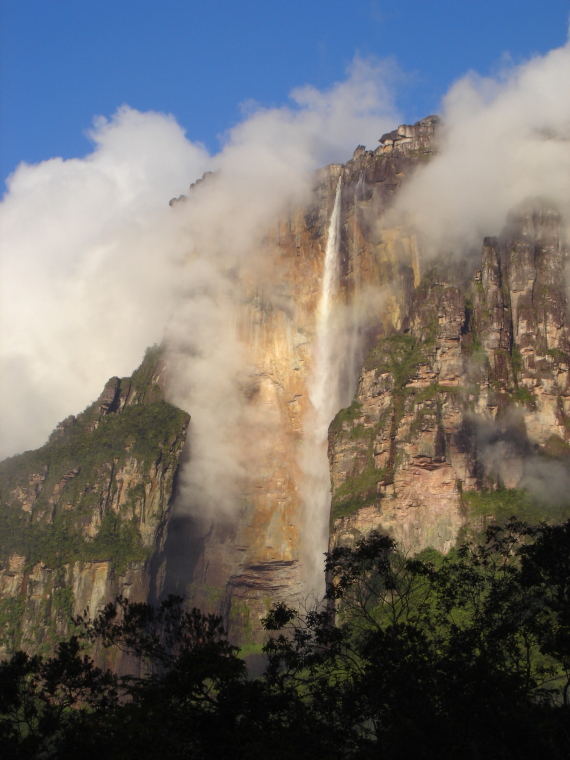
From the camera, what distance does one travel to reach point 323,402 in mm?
81438

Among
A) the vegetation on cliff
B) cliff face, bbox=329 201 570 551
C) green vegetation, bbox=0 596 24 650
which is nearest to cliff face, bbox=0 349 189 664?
green vegetation, bbox=0 596 24 650

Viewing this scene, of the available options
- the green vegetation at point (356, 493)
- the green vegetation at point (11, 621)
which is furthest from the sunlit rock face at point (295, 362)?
the green vegetation at point (11, 621)

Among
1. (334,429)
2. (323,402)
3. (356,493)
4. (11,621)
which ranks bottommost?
(11,621)

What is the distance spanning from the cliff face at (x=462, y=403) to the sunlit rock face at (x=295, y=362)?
5.88m

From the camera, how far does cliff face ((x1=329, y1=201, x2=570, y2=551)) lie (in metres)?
62.9

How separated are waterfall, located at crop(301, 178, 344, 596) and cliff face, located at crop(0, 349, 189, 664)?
42.8ft

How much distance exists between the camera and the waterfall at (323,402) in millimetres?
77188

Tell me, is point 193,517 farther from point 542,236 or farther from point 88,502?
point 542,236

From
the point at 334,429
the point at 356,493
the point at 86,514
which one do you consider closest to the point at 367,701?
the point at 356,493

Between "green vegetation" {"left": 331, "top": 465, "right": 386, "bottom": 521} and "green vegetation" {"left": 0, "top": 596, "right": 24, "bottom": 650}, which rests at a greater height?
"green vegetation" {"left": 331, "top": 465, "right": 386, "bottom": 521}

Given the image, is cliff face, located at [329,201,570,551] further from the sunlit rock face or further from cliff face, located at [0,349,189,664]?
cliff face, located at [0,349,189,664]

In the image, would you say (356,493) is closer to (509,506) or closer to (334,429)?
(334,429)

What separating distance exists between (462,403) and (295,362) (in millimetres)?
21974

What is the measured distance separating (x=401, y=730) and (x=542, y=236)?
59.7 metres
